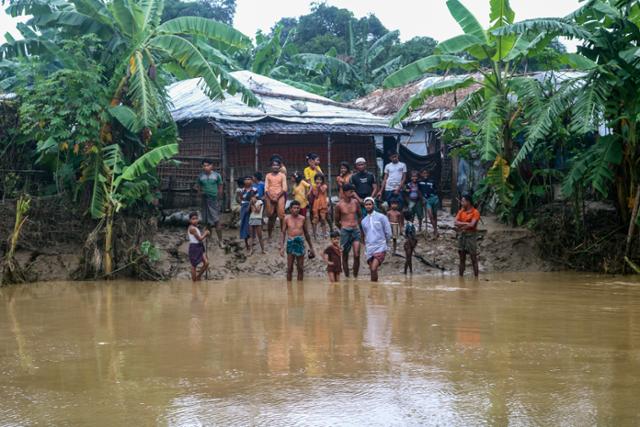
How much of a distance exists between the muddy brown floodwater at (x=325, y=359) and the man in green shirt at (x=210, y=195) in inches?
161

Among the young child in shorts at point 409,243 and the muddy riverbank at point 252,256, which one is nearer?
the young child in shorts at point 409,243

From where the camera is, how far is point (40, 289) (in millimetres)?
13664

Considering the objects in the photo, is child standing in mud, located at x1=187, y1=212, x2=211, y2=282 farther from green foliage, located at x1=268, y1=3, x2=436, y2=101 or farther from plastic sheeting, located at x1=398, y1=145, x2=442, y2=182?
green foliage, located at x1=268, y1=3, x2=436, y2=101

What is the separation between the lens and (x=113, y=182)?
14891mm

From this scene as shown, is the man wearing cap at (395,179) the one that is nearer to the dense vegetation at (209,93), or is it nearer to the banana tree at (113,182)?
the dense vegetation at (209,93)

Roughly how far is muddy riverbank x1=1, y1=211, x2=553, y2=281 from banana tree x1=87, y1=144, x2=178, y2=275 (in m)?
0.69

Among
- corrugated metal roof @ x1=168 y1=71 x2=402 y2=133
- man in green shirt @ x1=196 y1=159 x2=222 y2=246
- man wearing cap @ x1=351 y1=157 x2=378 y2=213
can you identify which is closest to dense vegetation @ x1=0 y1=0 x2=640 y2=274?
man in green shirt @ x1=196 y1=159 x2=222 y2=246

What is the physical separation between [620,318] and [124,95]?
10.0 m

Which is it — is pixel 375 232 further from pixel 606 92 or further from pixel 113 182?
pixel 113 182

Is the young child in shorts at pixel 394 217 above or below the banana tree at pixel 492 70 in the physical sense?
below

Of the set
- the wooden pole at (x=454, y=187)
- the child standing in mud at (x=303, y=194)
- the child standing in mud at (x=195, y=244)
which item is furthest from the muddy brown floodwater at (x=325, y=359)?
the wooden pole at (x=454, y=187)

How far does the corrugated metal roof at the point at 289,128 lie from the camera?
58.9 ft

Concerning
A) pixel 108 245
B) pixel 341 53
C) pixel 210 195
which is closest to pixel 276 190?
pixel 210 195

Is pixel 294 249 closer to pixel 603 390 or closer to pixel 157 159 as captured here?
pixel 157 159
